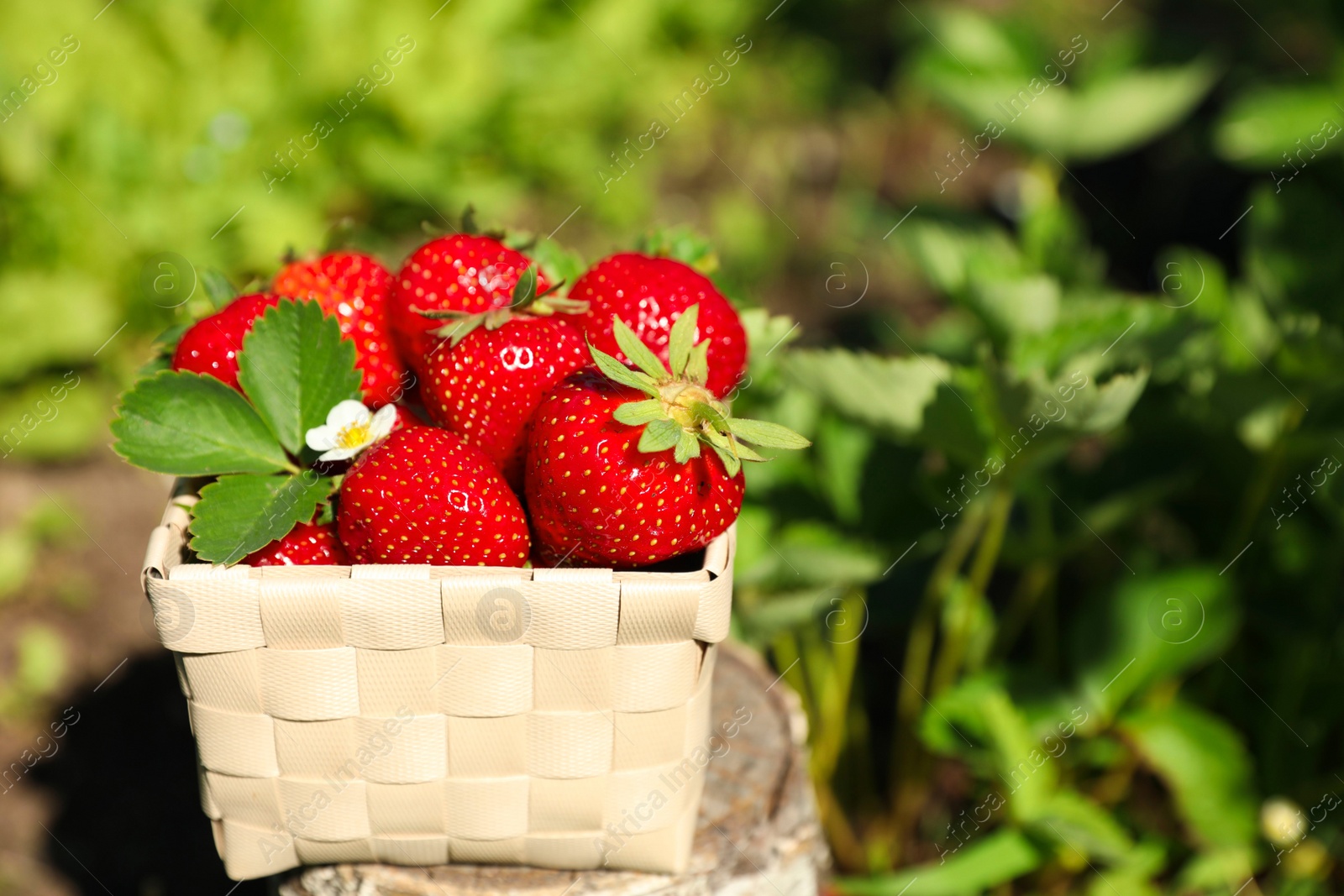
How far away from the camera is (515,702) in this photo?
830 millimetres

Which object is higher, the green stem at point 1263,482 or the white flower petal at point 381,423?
the white flower petal at point 381,423

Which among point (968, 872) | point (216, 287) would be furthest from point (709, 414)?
point (968, 872)

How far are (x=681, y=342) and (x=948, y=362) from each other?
0.76 metres

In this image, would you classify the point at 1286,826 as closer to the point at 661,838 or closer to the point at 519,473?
the point at 661,838

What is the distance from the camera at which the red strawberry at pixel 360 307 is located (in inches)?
36.9

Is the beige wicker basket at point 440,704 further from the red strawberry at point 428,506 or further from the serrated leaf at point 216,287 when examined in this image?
the serrated leaf at point 216,287

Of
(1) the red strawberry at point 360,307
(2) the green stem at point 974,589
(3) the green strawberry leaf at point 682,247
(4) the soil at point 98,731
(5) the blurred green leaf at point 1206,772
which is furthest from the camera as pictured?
(4) the soil at point 98,731

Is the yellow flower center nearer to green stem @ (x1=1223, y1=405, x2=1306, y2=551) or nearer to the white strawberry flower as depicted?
the white strawberry flower

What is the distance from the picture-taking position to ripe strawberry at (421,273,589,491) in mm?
839

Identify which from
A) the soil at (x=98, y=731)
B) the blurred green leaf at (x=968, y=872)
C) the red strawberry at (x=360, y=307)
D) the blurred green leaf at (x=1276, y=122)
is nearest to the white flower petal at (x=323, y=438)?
the red strawberry at (x=360, y=307)

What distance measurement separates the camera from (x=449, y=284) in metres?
0.86

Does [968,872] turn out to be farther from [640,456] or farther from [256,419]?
[256,419]

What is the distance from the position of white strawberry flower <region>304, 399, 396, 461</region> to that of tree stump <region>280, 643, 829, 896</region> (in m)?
0.41

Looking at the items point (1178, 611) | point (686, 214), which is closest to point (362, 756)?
point (1178, 611)
